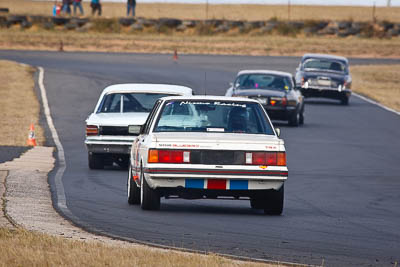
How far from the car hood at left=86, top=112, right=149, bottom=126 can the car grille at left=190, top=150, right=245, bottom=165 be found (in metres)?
5.69

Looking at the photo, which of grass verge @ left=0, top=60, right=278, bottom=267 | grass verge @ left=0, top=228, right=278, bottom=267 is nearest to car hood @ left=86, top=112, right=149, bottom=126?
grass verge @ left=0, top=60, right=278, bottom=267

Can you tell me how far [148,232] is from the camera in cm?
1059

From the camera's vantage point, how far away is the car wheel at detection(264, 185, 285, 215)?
12.1 m

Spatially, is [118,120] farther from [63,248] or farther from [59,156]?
[63,248]

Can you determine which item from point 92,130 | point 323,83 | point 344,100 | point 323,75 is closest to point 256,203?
point 92,130

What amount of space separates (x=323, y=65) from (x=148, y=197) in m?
24.7

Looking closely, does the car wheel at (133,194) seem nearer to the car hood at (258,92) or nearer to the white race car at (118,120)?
the white race car at (118,120)

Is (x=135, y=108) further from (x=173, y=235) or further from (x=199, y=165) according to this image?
(x=173, y=235)

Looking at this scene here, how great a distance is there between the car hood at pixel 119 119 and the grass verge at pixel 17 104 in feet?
17.4

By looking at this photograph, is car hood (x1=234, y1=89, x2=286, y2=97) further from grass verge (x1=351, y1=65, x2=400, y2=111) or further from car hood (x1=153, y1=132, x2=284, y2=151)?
car hood (x1=153, y1=132, x2=284, y2=151)

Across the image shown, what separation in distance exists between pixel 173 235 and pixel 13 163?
8516 millimetres

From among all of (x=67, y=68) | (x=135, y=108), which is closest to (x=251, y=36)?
(x=67, y=68)

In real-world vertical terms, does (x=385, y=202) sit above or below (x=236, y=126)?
below

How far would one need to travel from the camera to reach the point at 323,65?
36.2m
